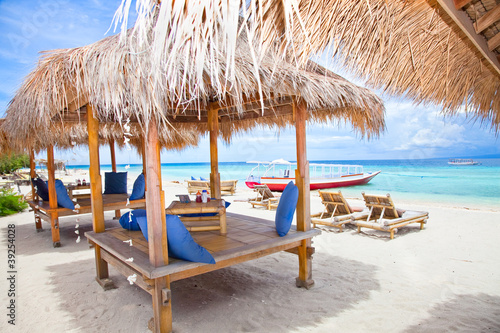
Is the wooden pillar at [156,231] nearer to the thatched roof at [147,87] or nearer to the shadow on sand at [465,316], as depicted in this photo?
the thatched roof at [147,87]

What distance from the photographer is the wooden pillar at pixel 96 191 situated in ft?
10.7

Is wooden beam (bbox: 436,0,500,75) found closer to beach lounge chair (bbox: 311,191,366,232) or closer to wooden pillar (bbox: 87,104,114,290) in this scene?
wooden pillar (bbox: 87,104,114,290)

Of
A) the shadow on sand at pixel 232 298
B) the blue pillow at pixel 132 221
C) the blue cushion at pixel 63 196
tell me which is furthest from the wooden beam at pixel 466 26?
the blue cushion at pixel 63 196

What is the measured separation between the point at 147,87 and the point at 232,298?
2.12m

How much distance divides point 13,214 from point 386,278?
30.5 ft

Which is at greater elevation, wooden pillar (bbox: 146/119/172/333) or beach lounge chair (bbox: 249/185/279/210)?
wooden pillar (bbox: 146/119/172/333)

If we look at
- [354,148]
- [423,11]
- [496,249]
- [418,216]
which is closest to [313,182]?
[418,216]

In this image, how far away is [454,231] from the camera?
554 centimetres

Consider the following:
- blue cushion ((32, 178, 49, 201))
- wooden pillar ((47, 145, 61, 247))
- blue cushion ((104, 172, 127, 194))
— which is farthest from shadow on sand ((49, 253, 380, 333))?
blue cushion ((104, 172, 127, 194))

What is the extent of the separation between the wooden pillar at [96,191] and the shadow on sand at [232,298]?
116mm

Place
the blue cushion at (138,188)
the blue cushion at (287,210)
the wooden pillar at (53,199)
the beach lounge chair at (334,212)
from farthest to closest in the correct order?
the blue cushion at (138,188) < the beach lounge chair at (334,212) < the wooden pillar at (53,199) < the blue cushion at (287,210)

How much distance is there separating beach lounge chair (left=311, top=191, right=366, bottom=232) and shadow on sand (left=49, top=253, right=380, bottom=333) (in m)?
1.73

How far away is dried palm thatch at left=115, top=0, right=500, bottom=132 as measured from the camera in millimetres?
1294

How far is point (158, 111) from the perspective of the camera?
2.04 metres
